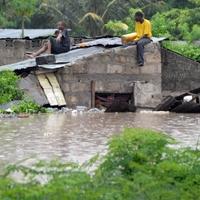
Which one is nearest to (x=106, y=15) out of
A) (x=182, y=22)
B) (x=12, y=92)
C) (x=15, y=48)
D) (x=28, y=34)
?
(x=182, y=22)

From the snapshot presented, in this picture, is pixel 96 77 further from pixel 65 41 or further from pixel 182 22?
pixel 182 22

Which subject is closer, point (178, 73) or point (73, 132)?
point (73, 132)

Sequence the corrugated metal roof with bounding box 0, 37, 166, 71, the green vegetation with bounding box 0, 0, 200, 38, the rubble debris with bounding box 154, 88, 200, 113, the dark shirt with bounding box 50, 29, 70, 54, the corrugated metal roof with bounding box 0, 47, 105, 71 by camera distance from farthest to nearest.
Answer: the green vegetation with bounding box 0, 0, 200, 38
the dark shirt with bounding box 50, 29, 70, 54
the corrugated metal roof with bounding box 0, 37, 166, 71
the corrugated metal roof with bounding box 0, 47, 105, 71
the rubble debris with bounding box 154, 88, 200, 113

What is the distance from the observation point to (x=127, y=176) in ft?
21.2

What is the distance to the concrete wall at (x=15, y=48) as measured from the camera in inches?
1061

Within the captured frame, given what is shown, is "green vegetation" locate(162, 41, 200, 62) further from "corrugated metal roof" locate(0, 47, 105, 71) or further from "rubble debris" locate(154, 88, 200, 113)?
"rubble debris" locate(154, 88, 200, 113)

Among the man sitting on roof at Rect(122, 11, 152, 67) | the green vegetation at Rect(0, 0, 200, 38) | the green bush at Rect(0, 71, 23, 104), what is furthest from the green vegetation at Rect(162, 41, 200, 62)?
the green bush at Rect(0, 71, 23, 104)

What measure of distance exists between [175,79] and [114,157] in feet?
52.1

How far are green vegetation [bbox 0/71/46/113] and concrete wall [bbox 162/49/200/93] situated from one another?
4590 mm

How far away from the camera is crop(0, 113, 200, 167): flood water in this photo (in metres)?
11.2

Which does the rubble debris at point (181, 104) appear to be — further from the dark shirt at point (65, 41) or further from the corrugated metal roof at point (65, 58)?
the dark shirt at point (65, 41)

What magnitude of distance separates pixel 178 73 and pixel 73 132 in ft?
28.7

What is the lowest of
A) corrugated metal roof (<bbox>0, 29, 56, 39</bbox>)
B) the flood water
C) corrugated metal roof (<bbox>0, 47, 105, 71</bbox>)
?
the flood water

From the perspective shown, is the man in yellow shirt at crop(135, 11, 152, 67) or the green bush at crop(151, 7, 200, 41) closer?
the man in yellow shirt at crop(135, 11, 152, 67)
